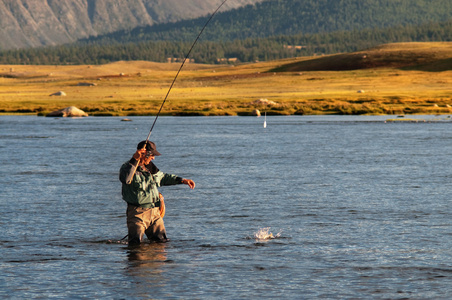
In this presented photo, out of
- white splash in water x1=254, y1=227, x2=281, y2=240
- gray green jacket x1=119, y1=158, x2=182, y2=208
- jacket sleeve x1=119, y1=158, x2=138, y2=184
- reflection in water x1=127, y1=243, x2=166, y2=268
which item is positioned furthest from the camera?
white splash in water x1=254, y1=227, x2=281, y2=240

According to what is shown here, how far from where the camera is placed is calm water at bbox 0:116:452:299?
9836 mm

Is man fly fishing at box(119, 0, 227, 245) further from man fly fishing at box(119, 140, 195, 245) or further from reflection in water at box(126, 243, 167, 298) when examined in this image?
reflection in water at box(126, 243, 167, 298)

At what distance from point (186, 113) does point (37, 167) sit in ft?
152

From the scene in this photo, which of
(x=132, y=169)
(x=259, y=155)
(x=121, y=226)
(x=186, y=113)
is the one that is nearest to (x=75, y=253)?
(x=132, y=169)

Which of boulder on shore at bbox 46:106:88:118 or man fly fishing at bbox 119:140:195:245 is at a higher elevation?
boulder on shore at bbox 46:106:88:118

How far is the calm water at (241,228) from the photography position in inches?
387

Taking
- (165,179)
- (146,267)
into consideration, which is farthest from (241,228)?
(146,267)

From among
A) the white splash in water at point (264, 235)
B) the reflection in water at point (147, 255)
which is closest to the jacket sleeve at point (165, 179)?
the reflection in water at point (147, 255)

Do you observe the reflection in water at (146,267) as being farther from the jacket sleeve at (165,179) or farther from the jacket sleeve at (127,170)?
the jacket sleeve at (127,170)

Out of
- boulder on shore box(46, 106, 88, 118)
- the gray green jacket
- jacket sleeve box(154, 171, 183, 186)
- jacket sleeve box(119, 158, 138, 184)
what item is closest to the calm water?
the gray green jacket

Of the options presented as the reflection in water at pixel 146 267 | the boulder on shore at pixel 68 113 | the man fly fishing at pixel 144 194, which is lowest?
the reflection in water at pixel 146 267

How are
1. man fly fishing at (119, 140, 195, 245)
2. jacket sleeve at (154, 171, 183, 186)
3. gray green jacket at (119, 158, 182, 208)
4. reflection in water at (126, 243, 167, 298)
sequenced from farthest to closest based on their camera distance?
1. jacket sleeve at (154, 171, 183, 186)
2. gray green jacket at (119, 158, 182, 208)
3. man fly fishing at (119, 140, 195, 245)
4. reflection in water at (126, 243, 167, 298)

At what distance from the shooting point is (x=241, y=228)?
14.1m

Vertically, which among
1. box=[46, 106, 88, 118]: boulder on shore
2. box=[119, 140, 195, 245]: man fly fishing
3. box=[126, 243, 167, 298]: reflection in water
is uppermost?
box=[46, 106, 88, 118]: boulder on shore
